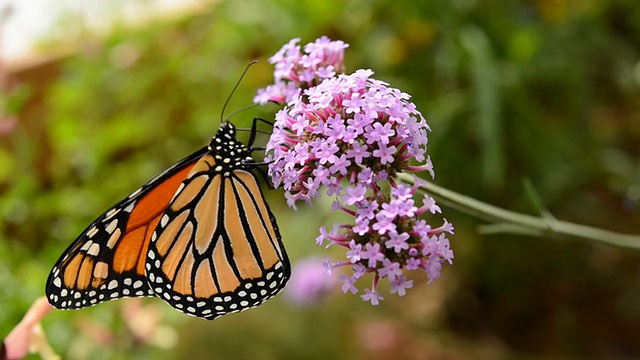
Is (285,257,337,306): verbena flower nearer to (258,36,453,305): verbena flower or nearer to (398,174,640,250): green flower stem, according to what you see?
(398,174,640,250): green flower stem

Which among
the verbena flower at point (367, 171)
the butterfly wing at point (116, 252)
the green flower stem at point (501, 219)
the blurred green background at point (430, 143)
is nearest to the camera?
the verbena flower at point (367, 171)

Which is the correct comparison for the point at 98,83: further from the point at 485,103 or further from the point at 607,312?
the point at 607,312

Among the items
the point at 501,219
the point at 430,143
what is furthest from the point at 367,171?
the point at 430,143

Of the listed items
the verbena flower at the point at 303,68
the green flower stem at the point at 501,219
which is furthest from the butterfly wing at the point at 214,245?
the green flower stem at the point at 501,219

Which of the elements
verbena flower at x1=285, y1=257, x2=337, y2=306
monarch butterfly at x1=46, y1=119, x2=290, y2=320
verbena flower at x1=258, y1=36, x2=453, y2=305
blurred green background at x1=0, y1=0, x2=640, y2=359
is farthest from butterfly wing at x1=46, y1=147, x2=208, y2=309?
verbena flower at x1=285, y1=257, x2=337, y2=306

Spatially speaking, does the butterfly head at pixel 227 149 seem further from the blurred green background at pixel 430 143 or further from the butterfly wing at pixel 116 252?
the blurred green background at pixel 430 143

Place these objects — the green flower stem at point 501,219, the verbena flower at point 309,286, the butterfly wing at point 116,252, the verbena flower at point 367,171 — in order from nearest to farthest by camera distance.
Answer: the verbena flower at point 367,171 → the green flower stem at point 501,219 → the butterfly wing at point 116,252 → the verbena flower at point 309,286
